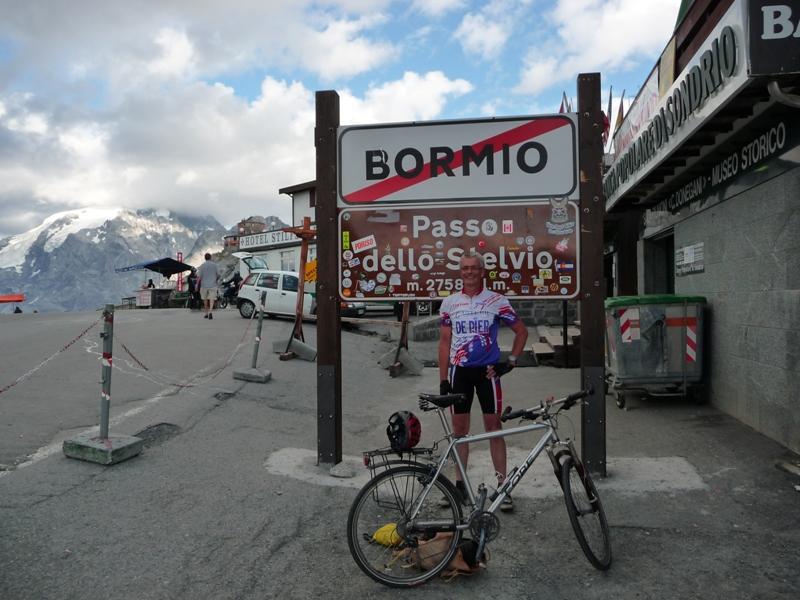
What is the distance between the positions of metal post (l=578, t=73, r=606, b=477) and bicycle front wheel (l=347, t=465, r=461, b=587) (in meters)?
2.13

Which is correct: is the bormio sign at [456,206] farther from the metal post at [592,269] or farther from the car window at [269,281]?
the car window at [269,281]

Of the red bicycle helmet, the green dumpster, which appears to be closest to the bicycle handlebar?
the red bicycle helmet

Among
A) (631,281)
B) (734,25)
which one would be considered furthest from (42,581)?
(631,281)

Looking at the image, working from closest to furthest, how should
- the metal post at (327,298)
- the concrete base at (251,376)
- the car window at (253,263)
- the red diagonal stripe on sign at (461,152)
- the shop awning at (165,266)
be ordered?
the red diagonal stripe on sign at (461,152) < the metal post at (327,298) < the concrete base at (251,376) < the car window at (253,263) < the shop awning at (165,266)

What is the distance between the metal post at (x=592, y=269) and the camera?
5156 millimetres

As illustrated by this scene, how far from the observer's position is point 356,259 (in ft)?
18.6

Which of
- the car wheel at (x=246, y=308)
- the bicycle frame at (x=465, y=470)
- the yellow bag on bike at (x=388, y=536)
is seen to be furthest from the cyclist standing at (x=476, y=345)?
the car wheel at (x=246, y=308)

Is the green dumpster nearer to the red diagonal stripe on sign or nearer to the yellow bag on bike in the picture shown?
the red diagonal stripe on sign

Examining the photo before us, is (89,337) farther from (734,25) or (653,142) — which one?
(734,25)

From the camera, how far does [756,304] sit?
6.33 m

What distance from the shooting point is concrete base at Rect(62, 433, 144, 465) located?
5.24 m

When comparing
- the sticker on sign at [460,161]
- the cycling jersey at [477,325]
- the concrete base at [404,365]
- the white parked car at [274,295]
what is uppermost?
the sticker on sign at [460,161]

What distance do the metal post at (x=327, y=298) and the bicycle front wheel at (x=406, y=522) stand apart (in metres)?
2.20

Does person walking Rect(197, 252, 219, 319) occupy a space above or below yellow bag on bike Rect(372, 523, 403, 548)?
above
